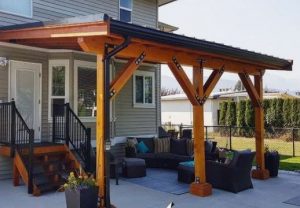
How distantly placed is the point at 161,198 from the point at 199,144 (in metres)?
1.46

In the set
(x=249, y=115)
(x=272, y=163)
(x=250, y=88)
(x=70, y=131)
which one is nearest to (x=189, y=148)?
(x=272, y=163)

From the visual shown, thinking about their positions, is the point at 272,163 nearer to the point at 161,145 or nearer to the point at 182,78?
the point at 161,145

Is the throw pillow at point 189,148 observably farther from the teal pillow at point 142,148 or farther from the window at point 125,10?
the window at point 125,10

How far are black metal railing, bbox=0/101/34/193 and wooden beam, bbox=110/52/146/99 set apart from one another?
2.41 m

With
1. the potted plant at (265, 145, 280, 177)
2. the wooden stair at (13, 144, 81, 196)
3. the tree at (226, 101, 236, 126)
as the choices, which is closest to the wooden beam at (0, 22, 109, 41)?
the wooden stair at (13, 144, 81, 196)

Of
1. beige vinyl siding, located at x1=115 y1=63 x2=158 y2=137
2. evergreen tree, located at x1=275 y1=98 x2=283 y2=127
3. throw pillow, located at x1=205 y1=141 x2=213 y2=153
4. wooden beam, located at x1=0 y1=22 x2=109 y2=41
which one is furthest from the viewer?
evergreen tree, located at x1=275 y1=98 x2=283 y2=127

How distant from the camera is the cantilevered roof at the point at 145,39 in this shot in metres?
5.58

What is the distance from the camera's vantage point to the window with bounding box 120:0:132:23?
469 inches

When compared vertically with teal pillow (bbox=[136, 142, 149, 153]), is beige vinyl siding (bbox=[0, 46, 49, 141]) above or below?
above

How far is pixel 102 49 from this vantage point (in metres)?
6.09

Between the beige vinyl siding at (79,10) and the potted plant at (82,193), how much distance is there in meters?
5.26

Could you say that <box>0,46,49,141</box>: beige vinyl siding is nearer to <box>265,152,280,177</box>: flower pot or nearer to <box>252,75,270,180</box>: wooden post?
<box>252,75,270,180</box>: wooden post

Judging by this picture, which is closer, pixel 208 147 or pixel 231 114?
pixel 208 147

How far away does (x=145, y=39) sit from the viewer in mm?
6082
